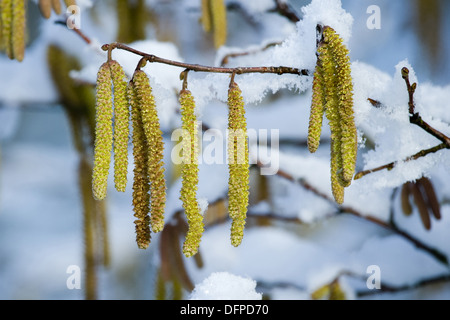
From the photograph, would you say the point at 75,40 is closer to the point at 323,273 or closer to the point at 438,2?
the point at 323,273

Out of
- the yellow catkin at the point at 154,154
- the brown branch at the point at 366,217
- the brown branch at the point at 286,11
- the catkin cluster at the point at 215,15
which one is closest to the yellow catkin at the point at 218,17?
the catkin cluster at the point at 215,15

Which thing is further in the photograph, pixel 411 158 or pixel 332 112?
pixel 411 158

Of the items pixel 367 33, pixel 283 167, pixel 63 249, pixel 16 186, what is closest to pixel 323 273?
pixel 283 167

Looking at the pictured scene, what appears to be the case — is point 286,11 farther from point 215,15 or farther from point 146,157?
point 146,157

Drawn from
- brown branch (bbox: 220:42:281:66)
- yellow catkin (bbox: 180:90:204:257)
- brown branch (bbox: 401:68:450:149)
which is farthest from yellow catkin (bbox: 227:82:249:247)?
brown branch (bbox: 220:42:281:66)

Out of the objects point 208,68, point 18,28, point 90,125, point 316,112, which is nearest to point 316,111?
point 316,112

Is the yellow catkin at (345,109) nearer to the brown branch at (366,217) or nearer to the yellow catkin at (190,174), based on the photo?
the yellow catkin at (190,174)

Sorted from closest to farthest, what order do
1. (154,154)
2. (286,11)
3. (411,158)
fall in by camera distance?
(154,154) → (411,158) → (286,11)
